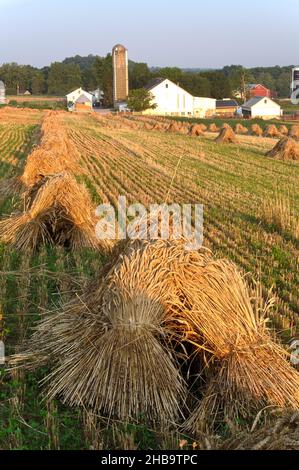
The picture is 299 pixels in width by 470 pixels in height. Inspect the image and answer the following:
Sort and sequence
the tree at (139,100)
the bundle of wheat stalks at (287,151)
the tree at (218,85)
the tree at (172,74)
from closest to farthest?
the bundle of wheat stalks at (287,151)
the tree at (139,100)
the tree at (172,74)
the tree at (218,85)

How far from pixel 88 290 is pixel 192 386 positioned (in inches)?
49.7

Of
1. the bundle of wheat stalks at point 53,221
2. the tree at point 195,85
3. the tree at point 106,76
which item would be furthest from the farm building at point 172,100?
the bundle of wheat stalks at point 53,221

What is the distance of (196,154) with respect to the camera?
77.1 ft

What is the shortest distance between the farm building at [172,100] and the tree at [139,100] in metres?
2.81

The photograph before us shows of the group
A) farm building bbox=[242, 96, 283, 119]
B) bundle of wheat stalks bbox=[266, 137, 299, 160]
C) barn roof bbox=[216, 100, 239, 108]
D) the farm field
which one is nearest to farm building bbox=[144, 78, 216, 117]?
barn roof bbox=[216, 100, 239, 108]

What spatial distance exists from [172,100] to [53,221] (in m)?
67.1

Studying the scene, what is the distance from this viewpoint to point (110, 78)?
87312mm

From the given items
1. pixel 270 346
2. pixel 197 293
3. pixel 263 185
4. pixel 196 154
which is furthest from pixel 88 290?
pixel 196 154

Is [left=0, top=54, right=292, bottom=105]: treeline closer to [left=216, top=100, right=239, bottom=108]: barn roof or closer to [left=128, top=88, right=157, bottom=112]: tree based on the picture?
[left=216, top=100, right=239, bottom=108]: barn roof

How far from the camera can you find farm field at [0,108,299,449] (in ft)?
13.1

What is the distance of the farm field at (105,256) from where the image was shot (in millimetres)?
4008

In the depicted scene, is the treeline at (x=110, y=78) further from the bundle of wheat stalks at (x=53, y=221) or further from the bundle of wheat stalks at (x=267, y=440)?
the bundle of wheat stalks at (x=267, y=440)
